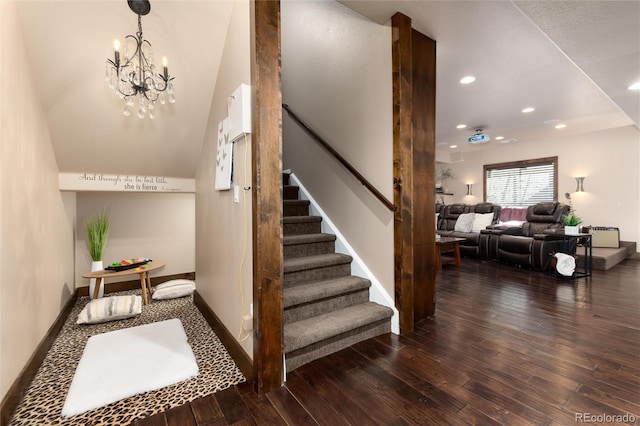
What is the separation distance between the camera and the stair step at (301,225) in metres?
3.07

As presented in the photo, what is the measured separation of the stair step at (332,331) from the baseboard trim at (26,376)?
1423 mm

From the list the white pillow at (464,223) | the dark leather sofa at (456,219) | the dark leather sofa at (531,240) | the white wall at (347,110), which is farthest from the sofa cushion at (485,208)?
the white wall at (347,110)

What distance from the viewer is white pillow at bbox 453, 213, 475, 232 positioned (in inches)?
254

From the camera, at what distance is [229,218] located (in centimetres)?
214

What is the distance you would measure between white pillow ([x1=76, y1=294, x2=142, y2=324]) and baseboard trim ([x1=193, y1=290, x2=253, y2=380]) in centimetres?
67

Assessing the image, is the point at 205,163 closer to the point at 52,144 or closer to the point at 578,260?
the point at 52,144

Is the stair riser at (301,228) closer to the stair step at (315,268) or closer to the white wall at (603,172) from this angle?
the stair step at (315,268)

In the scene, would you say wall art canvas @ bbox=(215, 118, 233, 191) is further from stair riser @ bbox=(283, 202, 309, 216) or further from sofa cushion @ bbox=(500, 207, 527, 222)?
sofa cushion @ bbox=(500, 207, 527, 222)

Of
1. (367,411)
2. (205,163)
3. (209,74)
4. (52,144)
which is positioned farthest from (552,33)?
(52,144)

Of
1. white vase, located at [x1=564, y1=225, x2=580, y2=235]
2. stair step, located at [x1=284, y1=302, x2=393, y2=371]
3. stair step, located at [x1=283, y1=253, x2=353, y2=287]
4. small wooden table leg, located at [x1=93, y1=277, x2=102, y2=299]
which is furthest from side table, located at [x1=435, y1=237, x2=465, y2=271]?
small wooden table leg, located at [x1=93, y1=277, x2=102, y2=299]

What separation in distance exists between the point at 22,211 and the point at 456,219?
740cm

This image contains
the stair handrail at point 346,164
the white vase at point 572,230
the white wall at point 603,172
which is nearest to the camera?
the stair handrail at point 346,164

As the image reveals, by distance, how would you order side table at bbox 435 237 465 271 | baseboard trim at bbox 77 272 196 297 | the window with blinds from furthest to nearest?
the window with blinds
side table at bbox 435 237 465 271
baseboard trim at bbox 77 272 196 297

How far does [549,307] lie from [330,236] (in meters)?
2.38
